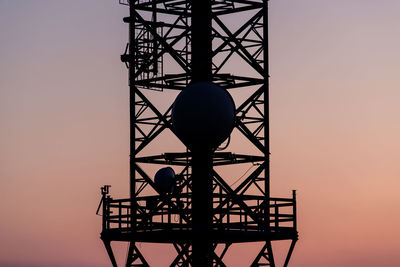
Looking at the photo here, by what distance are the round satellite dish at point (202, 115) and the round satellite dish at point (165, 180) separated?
7.54 meters

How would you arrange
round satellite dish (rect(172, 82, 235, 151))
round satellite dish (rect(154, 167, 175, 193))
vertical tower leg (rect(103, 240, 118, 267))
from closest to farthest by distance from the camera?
round satellite dish (rect(172, 82, 235, 151)), vertical tower leg (rect(103, 240, 118, 267)), round satellite dish (rect(154, 167, 175, 193))

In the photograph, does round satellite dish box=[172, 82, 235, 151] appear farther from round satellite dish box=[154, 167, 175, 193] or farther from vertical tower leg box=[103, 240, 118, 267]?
round satellite dish box=[154, 167, 175, 193]

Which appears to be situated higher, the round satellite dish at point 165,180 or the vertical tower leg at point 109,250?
the round satellite dish at point 165,180

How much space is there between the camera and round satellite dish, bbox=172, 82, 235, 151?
147 ft

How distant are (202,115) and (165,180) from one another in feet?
27.9

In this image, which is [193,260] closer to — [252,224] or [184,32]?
[252,224]

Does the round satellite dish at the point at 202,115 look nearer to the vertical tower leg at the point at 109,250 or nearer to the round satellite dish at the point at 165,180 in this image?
the vertical tower leg at the point at 109,250

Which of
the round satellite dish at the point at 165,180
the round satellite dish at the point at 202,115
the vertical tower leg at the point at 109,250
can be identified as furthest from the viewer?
the round satellite dish at the point at 165,180

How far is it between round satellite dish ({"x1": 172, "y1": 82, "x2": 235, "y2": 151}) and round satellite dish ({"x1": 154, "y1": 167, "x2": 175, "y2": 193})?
754cm

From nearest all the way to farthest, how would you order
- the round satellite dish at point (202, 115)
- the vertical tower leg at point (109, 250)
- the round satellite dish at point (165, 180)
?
the round satellite dish at point (202, 115), the vertical tower leg at point (109, 250), the round satellite dish at point (165, 180)

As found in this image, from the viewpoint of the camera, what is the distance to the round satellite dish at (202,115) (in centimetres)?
4475

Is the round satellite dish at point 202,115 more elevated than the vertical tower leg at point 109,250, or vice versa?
the round satellite dish at point 202,115

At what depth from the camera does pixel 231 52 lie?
169 ft

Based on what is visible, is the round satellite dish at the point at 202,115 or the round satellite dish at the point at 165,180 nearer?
the round satellite dish at the point at 202,115
